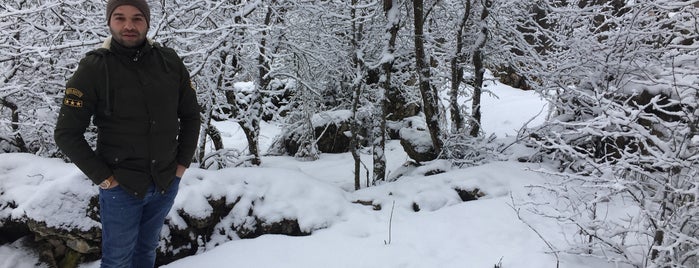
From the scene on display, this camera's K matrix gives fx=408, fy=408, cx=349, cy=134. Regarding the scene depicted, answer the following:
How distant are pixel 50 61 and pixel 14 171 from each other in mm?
1441

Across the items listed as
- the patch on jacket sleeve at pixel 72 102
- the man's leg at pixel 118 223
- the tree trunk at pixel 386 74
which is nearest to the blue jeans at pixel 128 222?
the man's leg at pixel 118 223

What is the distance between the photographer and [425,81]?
6023 mm

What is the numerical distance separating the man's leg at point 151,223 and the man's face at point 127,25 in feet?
2.75

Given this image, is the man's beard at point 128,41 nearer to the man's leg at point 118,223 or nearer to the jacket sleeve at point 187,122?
the jacket sleeve at point 187,122

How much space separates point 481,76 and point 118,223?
5734 mm

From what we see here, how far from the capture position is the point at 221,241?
3.86m

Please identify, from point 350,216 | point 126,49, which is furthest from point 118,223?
point 350,216

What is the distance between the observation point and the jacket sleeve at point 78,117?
2.04 metres

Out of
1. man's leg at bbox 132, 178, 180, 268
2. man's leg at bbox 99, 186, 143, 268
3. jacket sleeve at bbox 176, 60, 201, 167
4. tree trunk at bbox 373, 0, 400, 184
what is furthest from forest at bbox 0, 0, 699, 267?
man's leg at bbox 99, 186, 143, 268

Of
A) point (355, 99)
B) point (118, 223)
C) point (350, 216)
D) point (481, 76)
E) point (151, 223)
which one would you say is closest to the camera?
point (118, 223)

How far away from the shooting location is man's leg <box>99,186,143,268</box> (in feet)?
7.33

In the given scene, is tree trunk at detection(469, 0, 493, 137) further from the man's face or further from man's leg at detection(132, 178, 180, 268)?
the man's face

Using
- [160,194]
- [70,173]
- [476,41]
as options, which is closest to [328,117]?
[476,41]

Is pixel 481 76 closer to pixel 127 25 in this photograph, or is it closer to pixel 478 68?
pixel 478 68
